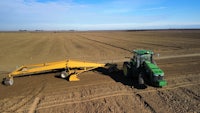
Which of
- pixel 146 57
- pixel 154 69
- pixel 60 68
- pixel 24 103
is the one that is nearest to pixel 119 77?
pixel 146 57

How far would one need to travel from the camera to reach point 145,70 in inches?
444

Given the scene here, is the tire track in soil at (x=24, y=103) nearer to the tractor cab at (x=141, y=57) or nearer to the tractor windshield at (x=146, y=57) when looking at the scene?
the tractor cab at (x=141, y=57)

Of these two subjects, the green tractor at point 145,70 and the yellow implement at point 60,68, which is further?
the yellow implement at point 60,68

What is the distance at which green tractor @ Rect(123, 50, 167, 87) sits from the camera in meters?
10.3

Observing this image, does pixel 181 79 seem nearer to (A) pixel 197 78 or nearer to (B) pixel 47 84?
(A) pixel 197 78

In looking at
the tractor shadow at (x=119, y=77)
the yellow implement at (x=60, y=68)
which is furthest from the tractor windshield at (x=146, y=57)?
the yellow implement at (x=60, y=68)

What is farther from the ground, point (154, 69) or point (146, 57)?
point (146, 57)

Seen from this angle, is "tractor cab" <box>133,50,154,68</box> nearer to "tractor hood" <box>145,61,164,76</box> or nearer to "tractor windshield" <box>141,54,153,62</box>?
"tractor windshield" <box>141,54,153,62</box>

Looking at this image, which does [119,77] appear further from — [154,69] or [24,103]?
[24,103]

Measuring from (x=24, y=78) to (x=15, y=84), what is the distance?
1199 millimetres

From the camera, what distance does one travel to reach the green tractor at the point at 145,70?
1031cm

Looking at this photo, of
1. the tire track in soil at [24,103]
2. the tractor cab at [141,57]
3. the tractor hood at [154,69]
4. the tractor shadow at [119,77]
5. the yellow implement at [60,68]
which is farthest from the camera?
the yellow implement at [60,68]

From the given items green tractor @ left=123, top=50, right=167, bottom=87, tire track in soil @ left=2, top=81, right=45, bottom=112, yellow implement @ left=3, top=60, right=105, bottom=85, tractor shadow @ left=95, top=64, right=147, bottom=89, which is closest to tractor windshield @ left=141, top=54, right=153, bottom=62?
green tractor @ left=123, top=50, right=167, bottom=87

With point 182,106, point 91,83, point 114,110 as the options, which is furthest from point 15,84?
point 182,106
